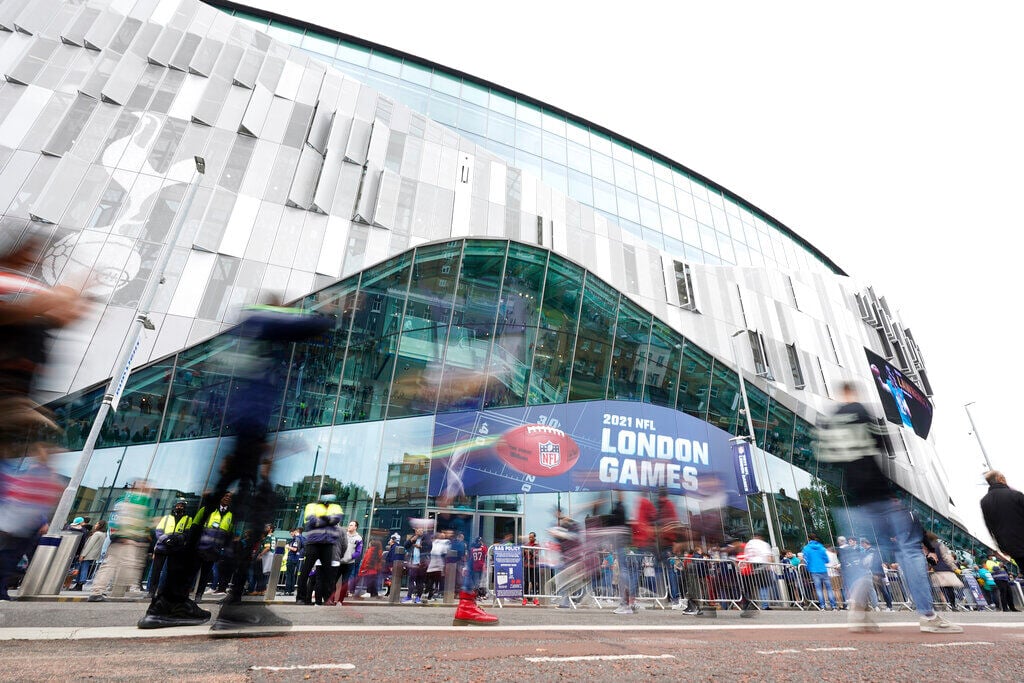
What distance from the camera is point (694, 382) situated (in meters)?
20.8

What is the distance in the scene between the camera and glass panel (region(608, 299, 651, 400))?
18.9 metres

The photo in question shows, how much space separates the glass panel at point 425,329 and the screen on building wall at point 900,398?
2911cm

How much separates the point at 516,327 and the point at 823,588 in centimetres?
1116

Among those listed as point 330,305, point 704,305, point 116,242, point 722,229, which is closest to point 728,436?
point 704,305

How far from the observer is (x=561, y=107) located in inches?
1218

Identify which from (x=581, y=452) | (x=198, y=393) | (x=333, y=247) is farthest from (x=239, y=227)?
(x=581, y=452)

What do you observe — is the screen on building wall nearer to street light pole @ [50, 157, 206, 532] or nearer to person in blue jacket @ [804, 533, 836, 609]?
person in blue jacket @ [804, 533, 836, 609]

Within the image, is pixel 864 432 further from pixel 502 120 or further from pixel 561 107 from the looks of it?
pixel 561 107

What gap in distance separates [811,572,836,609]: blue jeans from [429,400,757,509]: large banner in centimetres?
591

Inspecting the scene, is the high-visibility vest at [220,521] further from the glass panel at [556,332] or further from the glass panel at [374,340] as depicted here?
the glass panel at [556,332]

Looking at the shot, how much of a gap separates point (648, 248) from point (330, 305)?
15.2m

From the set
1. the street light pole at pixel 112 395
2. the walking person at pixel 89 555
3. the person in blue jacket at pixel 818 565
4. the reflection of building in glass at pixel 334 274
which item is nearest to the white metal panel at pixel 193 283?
the reflection of building in glass at pixel 334 274

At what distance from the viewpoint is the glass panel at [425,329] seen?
52.1ft

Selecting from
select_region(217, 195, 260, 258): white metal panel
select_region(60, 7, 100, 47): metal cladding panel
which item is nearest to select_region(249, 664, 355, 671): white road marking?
select_region(217, 195, 260, 258): white metal panel
